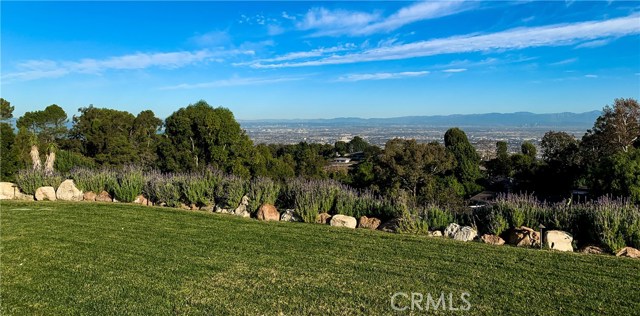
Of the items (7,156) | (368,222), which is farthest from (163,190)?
(7,156)

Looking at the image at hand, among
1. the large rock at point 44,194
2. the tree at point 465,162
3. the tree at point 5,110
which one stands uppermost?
the tree at point 5,110

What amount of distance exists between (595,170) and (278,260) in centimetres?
1496

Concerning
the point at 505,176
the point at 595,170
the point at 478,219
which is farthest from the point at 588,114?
the point at 478,219

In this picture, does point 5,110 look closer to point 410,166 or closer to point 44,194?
point 44,194

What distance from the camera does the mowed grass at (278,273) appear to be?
15.9ft

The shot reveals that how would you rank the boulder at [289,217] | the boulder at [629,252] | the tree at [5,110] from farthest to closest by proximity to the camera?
the tree at [5,110] → the boulder at [289,217] → the boulder at [629,252]

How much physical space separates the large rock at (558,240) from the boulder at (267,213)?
5.88m

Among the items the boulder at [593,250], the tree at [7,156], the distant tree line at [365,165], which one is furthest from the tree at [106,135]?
the boulder at [593,250]

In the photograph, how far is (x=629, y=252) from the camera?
7.05 meters

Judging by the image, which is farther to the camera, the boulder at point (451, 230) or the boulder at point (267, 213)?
the boulder at point (267, 213)

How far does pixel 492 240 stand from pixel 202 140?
63.9ft

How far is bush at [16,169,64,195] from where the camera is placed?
42.9 feet

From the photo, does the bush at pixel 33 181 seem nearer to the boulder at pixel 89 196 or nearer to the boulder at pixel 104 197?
the boulder at pixel 89 196

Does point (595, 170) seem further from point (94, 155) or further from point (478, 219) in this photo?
point (94, 155)
